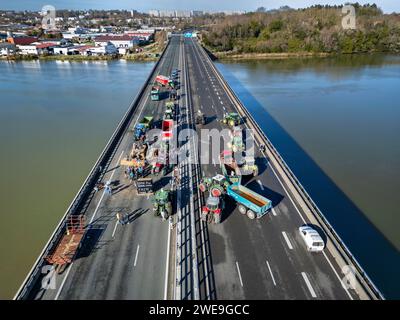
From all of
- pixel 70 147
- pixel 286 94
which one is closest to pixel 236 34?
pixel 286 94

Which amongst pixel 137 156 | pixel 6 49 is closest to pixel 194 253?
pixel 137 156

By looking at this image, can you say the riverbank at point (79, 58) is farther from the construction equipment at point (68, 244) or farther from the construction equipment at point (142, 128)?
the construction equipment at point (68, 244)

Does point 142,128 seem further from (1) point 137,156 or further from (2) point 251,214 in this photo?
(2) point 251,214

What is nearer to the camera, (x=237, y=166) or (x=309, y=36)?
(x=237, y=166)

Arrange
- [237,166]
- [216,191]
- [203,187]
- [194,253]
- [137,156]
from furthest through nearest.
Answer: [137,156] < [237,166] < [203,187] < [216,191] < [194,253]

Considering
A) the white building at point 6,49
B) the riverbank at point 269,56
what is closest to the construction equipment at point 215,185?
the riverbank at point 269,56

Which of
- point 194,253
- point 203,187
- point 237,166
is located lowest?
point 194,253

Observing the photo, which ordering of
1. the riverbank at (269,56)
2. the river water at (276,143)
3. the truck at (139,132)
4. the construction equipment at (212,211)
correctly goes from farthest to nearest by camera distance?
the riverbank at (269,56), the truck at (139,132), the river water at (276,143), the construction equipment at (212,211)

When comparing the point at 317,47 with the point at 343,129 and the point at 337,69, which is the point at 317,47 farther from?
the point at 343,129
